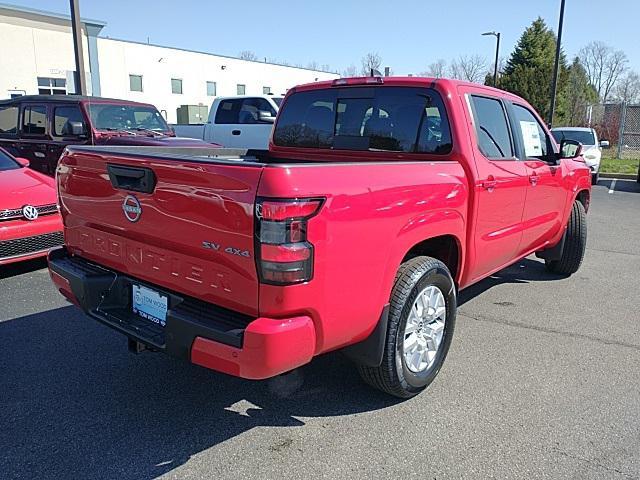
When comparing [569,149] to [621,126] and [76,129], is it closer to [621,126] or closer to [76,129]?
[76,129]

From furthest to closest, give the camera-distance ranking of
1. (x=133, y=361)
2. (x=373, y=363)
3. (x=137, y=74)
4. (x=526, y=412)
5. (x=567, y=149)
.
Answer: (x=137, y=74)
(x=567, y=149)
(x=133, y=361)
(x=526, y=412)
(x=373, y=363)

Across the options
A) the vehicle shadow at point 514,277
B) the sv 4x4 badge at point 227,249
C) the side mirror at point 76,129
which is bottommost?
the vehicle shadow at point 514,277

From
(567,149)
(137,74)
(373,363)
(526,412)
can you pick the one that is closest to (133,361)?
(373,363)

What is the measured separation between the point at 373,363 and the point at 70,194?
2.12 m

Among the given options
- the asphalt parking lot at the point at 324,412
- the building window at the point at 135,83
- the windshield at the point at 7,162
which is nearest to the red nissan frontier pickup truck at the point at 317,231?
the asphalt parking lot at the point at 324,412

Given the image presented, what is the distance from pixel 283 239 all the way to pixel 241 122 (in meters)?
10.8

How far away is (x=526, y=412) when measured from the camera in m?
3.14

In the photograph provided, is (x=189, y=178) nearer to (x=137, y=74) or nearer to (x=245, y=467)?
(x=245, y=467)

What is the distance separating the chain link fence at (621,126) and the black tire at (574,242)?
51.8ft

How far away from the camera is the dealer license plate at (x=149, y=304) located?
2766 millimetres

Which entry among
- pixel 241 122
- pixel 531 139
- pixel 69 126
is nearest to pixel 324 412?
pixel 531 139

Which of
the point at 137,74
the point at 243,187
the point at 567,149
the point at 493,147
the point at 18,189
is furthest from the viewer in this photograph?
the point at 137,74

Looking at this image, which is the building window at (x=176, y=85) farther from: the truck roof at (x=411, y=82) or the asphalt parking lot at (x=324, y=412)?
the truck roof at (x=411, y=82)

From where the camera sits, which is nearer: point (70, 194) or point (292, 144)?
point (70, 194)
